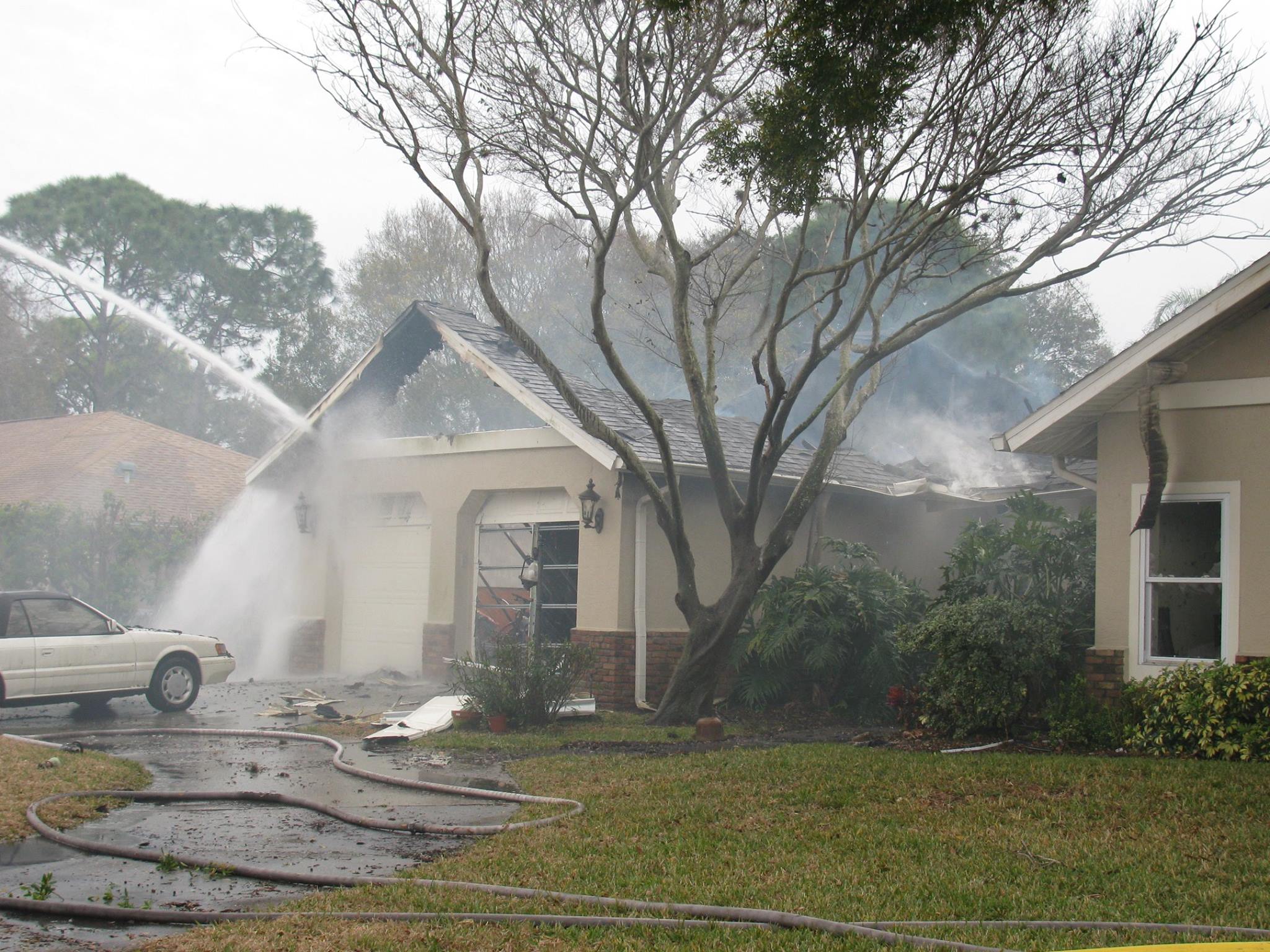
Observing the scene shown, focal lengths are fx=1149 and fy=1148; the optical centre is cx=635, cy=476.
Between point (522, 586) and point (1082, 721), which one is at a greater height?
point (522, 586)

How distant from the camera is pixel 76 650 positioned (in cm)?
1462

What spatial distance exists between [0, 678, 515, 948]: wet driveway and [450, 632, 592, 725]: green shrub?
128 cm

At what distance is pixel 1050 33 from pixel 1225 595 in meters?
5.81

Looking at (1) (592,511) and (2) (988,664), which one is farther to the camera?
(1) (592,511)

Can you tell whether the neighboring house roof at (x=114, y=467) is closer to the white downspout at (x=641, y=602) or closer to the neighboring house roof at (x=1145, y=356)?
the white downspout at (x=641, y=602)

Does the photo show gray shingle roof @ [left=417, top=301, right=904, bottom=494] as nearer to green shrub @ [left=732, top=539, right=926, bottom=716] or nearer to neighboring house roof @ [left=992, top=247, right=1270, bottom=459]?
green shrub @ [left=732, top=539, right=926, bottom=716]

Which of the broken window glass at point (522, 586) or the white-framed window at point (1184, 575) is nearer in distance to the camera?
the white-framed window at point (1184, 575)

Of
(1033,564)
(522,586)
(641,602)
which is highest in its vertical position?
(1033,564)

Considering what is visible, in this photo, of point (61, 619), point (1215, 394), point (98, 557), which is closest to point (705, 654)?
point (1215, 394)

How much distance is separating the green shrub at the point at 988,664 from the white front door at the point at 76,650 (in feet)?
33.8

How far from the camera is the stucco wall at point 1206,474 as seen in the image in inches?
434

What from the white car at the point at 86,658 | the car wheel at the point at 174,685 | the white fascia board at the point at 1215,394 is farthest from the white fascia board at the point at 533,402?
the white fascia board at the point at 1215,394

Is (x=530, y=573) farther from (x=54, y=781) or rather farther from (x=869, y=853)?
(x=869, y=853)

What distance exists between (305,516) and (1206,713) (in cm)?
1550
